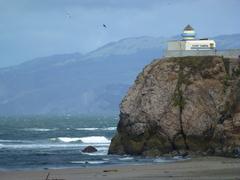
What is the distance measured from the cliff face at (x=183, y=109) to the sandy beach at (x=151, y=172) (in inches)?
234

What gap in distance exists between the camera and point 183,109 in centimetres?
7262

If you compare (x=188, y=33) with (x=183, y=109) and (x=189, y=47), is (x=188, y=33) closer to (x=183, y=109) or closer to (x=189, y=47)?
(x=189, y=47)

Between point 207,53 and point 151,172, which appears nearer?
point 151,172

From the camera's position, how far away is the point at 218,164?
6197 cm

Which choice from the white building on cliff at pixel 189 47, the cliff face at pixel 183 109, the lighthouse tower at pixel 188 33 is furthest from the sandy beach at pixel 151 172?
the lighthouse tower at pixel 188 33

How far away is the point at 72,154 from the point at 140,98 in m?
11.2

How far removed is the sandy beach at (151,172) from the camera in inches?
2132

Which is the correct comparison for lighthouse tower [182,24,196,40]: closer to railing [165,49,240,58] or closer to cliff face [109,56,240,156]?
railing [165,49,240,58]

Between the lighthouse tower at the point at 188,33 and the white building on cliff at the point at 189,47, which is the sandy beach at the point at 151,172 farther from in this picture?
the lighthouse tower at the point at 188,33

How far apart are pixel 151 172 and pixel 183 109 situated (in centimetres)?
1591

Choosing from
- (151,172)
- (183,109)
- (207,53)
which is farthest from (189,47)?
(151,172)

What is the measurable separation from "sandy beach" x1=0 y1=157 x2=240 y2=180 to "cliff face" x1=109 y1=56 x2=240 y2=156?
5937mm

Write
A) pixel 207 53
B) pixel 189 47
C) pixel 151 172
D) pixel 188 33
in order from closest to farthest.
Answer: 1. pixel 151 172
2. pixel 207 53
3. pixel 189 47
4. pixel 188 33

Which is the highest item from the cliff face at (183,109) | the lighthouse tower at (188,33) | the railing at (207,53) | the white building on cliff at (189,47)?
the lighthouse tower at (188,33)
